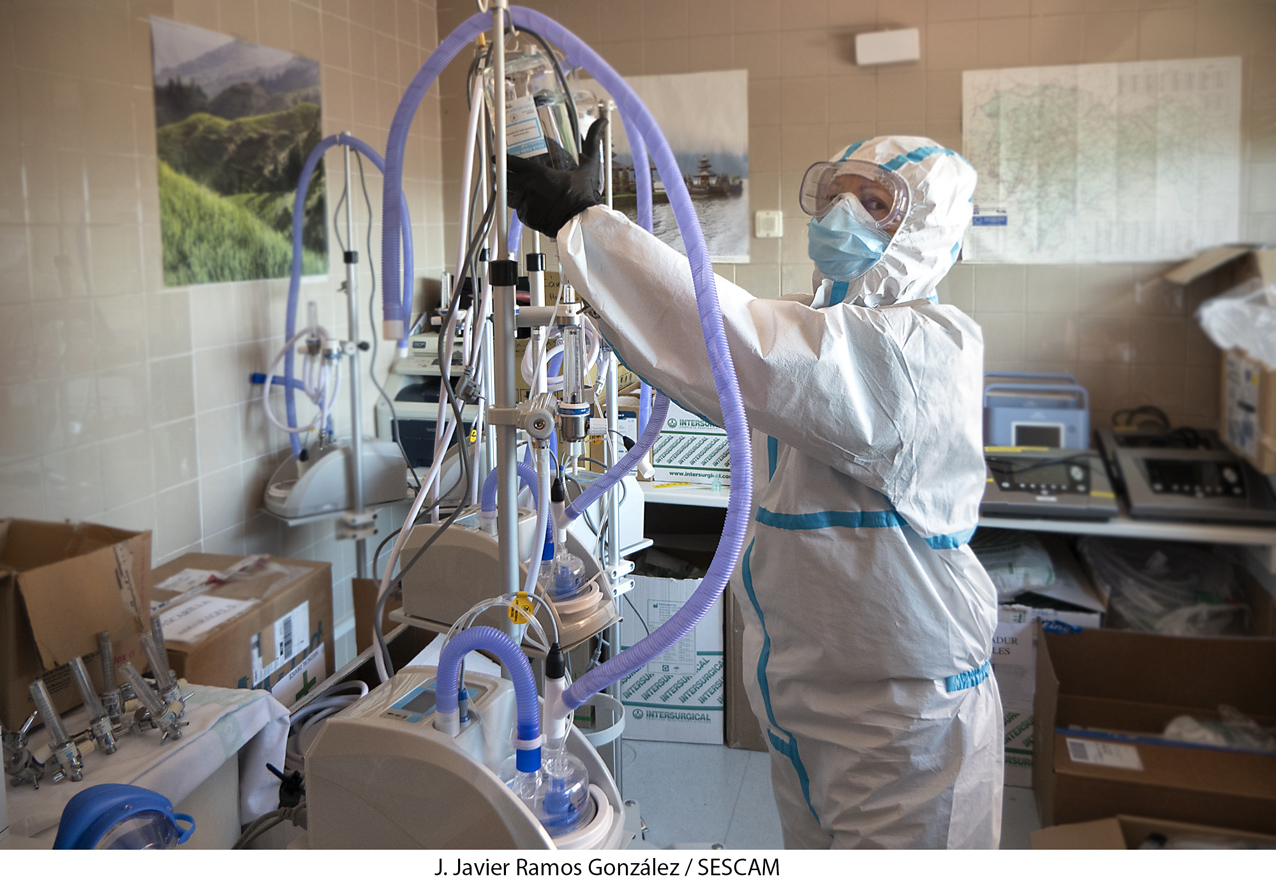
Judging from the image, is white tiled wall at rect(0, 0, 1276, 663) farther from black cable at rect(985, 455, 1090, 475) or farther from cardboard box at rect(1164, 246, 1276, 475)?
black cable at rect(985, 455, 1090, 475)

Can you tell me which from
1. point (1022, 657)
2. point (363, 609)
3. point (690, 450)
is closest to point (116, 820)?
point (690, 450)

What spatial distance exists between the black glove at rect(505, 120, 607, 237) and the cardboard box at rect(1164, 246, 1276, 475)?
1798 millimetres

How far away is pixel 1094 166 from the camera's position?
2.42 metres

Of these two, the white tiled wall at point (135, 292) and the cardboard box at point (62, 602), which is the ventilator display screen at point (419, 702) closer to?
the cardboard box at point (62, 602)

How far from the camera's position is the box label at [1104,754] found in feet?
6.53

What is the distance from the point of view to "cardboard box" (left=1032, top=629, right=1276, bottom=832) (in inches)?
74.6

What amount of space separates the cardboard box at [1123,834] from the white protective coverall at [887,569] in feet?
2.08

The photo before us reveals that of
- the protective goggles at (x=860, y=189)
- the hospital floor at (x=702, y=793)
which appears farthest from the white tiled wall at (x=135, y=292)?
the protective goggles at (x=860, y=189)

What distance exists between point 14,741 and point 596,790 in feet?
3.36

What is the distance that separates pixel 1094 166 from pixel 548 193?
1.92 meters

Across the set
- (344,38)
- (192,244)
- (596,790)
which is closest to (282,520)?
(192,244)

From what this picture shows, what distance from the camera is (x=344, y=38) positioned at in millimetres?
2750

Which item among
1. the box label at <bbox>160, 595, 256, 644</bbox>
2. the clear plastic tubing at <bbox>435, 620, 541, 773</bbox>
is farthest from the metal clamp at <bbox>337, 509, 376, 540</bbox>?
the clear plastic tubing at <bbox>435, 620, 541, 773</bbox>

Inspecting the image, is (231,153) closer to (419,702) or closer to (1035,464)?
(419,702)
